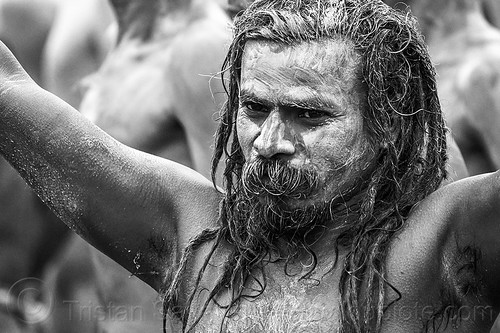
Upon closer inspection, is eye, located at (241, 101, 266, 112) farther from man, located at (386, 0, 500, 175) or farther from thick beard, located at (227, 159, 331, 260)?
man, located at (386, 0, 500, 175)

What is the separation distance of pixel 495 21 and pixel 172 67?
96.6 inches

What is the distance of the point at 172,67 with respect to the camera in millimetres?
4809

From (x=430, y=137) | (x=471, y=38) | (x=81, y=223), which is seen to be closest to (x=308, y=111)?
(x=430, y=137)

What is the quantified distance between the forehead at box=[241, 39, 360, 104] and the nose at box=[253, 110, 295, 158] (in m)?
0.06

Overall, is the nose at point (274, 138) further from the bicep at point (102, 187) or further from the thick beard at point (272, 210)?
the bicep at point (102, 187)

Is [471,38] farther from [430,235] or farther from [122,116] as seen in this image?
[430,235]

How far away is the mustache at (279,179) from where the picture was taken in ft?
9.74

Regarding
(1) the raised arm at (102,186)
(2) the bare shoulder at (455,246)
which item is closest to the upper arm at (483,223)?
(2) the bare shoulder at (455,246)

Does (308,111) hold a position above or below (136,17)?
above

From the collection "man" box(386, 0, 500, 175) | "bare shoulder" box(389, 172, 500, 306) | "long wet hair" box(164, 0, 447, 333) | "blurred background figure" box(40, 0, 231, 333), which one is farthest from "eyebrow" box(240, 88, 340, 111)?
"man" box(386, 0, 500, 175)

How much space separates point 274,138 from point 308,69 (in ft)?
0.57

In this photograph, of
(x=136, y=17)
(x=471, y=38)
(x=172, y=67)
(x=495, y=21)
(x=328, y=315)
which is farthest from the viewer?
(x=495, y=21)

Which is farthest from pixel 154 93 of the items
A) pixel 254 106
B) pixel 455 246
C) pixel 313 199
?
pixel 455 246

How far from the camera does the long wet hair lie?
119 inches
